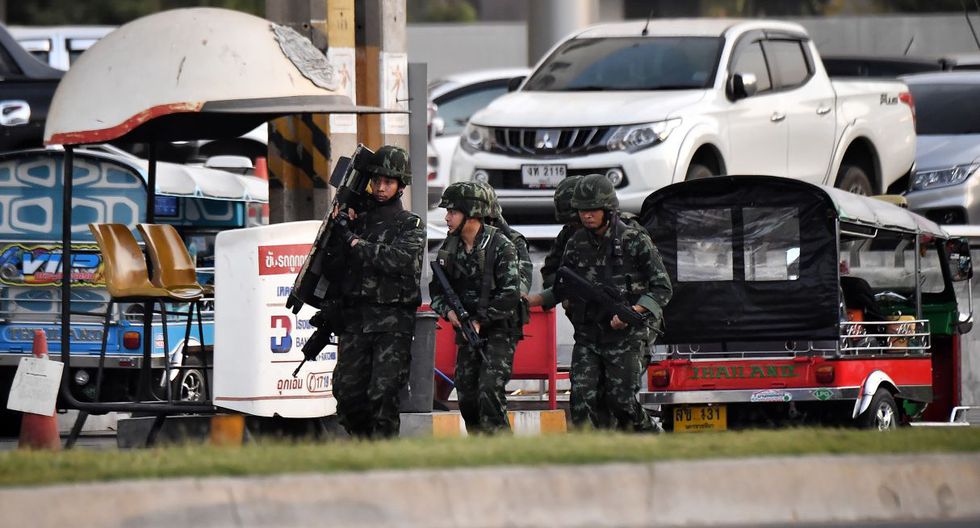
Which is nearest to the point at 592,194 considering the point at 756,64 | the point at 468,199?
the point at 468,199

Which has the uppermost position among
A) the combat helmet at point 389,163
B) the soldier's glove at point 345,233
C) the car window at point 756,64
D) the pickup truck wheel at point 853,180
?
the car window at point 756,64

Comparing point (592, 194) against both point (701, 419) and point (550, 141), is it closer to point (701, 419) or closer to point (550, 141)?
point (701, 419)

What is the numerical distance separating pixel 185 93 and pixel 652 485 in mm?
4209

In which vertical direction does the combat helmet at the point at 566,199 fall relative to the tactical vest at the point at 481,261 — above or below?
above

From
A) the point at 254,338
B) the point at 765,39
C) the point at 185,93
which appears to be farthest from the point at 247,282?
the point at 765,39

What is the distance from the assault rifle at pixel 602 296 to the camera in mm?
10547

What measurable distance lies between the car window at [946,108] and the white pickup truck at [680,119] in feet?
5.74

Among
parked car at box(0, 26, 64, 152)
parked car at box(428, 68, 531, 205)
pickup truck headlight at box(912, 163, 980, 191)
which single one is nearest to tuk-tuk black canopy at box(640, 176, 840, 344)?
pickup truck headlight at box(912, 163, 980, 191)

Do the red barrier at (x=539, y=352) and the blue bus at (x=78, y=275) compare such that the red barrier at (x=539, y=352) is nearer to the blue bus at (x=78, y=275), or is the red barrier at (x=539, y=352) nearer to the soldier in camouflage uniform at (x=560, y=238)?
the soldier in camouflage uniform at (x=560, y=238)

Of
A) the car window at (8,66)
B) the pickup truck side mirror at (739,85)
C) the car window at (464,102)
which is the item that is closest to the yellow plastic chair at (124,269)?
the car window at (8,66)

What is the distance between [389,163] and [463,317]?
3.16ft

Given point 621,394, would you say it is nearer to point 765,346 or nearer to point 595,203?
point 595,203

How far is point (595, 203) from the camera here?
10609mm

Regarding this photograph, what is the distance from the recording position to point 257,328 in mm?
10500
